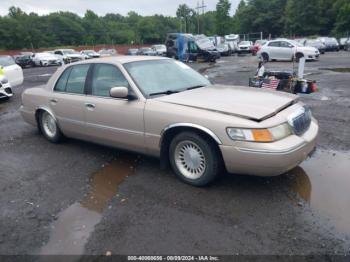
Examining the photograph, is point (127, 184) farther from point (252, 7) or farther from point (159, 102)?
point (252, 7)

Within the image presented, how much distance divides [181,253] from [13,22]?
85760mm

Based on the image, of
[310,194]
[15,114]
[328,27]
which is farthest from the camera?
[328,27]

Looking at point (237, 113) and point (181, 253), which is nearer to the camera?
point (181, 253)

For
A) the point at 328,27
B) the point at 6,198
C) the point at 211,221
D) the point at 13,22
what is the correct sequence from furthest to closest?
the point at 13,22, the point at 328,27, the point at 6,198, the point at 211,221

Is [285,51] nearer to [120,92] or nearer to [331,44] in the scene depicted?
[331,44]

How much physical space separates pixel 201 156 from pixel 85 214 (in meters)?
1.49

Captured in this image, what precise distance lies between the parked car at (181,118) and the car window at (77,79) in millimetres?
17

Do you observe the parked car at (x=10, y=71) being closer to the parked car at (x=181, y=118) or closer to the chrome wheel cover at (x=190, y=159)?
the parked car at (x=181, y=118)

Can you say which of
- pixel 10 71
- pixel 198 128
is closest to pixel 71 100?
pixel 198 128

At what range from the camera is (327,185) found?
13.7ft

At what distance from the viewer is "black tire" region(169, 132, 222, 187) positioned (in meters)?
3.97

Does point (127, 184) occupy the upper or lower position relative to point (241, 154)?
lower

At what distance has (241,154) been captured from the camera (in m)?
3.72

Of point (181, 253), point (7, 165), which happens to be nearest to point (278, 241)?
point (181, 253)
